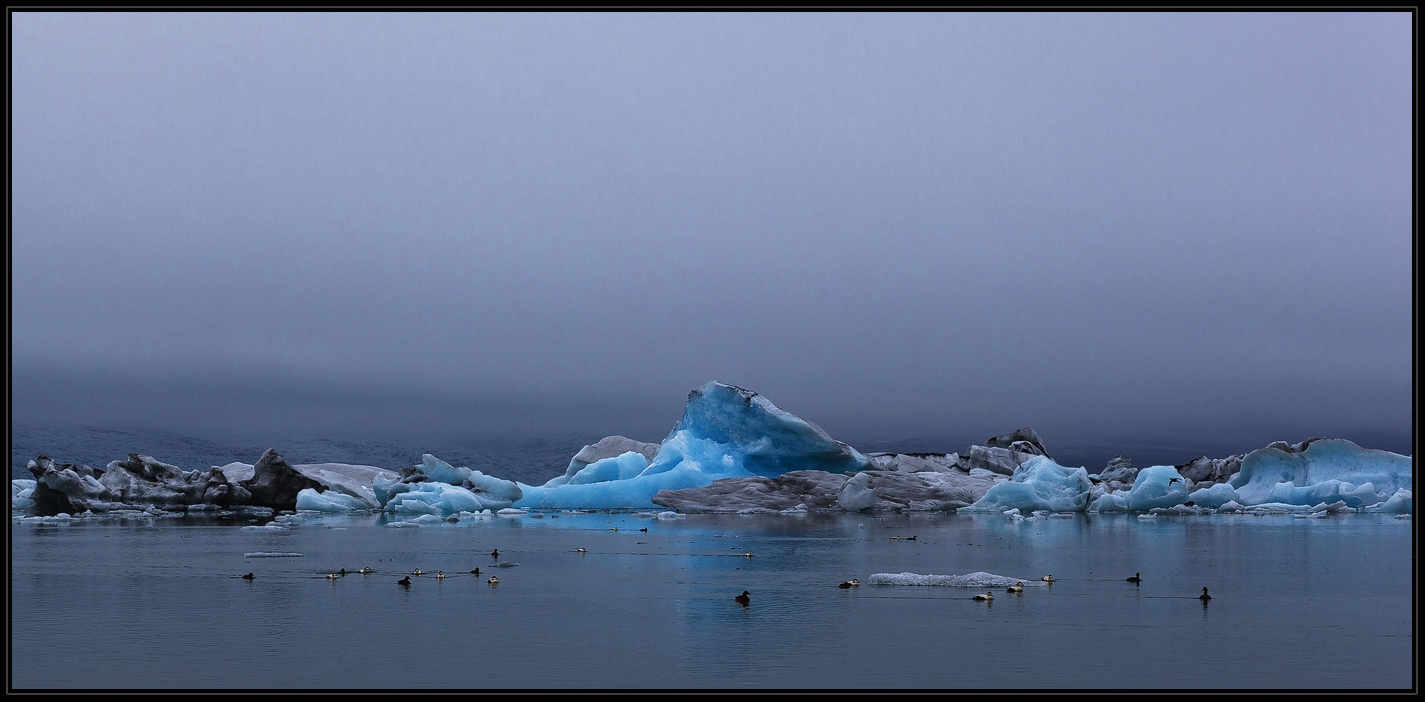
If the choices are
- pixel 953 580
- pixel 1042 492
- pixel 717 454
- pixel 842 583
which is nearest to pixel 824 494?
pixel 717 454

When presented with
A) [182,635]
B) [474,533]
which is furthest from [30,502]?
[182,635]

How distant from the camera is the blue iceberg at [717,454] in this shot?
4391 centimetres

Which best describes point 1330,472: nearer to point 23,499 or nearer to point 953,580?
point 953,580

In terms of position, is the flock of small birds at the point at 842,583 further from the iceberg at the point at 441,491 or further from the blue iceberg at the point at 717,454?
the blue iceberg at the point at 717,454

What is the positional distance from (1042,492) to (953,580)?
2572 cm

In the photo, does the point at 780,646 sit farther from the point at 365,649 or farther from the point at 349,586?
the point at 349,586

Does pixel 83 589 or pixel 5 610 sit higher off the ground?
pixel 5 610

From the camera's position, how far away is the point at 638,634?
1182 cm

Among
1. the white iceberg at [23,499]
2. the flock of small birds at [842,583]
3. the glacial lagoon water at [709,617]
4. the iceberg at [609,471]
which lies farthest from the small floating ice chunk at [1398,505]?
the white iceberg at [23,499]

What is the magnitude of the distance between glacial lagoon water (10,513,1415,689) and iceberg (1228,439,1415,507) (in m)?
16.7

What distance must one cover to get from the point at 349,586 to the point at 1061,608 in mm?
9369

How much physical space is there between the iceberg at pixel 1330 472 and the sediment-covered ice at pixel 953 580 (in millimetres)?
28685

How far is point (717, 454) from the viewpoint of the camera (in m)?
45.7

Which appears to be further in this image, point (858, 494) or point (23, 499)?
point (23, 499)
